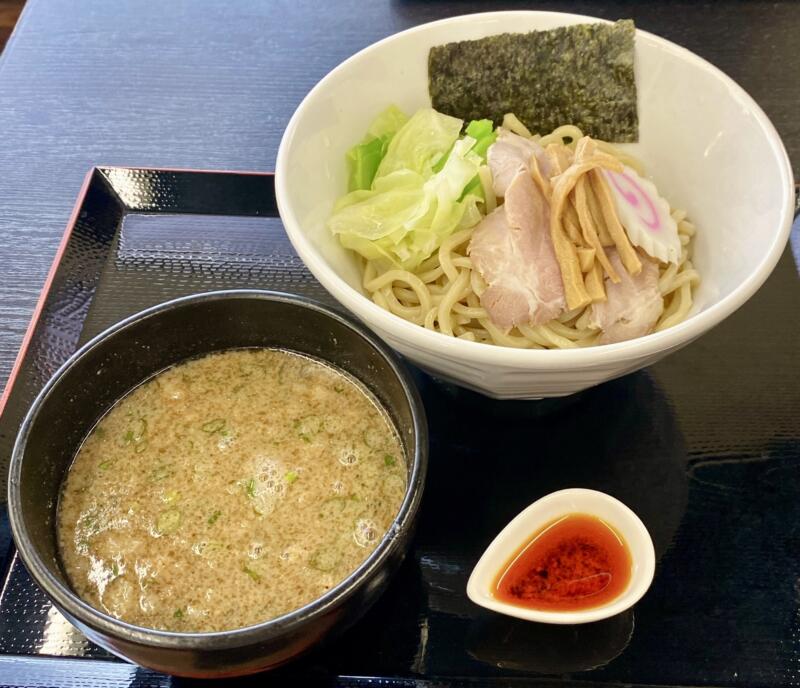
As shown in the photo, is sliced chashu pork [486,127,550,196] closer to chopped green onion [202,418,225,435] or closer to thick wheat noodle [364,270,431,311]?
thick wheat noodle [364,270,431,311]

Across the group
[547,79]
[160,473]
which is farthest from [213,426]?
[547,79]

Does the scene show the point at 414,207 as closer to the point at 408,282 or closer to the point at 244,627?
the point at 408,282

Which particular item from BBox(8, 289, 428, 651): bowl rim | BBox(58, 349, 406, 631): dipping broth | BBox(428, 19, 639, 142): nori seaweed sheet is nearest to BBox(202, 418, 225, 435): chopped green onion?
BBox(58, 349, 406, 631): dipping broth

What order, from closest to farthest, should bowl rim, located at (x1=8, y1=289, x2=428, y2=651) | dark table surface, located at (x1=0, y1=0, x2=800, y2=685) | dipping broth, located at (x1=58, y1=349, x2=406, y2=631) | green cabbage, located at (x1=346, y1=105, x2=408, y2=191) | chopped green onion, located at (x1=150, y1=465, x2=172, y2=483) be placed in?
bowl rim, located at (x1=8, y1=289, x2=428, y2=651) → dipping broth, located at (x1=58, y1=349, x2=406, y2=631) → chopped green onion, located at (x1=150, y1=465, x2=172, y2=483) → dark table surface, located at (x1=0, y1=0, x2=800, y2=685) → green cabbage, located at (x1=346, y1=105, x2=408, y2=191)

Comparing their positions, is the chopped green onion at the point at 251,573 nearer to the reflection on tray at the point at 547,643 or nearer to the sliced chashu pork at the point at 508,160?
the reflection on tray at the point at 547,643

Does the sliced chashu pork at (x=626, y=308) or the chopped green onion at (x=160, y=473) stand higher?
the sliced chashu pork at (x=626, y=308)

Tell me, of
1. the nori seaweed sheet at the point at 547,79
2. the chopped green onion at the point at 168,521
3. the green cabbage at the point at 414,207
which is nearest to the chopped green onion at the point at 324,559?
the chopped green onion at the point at 168,521

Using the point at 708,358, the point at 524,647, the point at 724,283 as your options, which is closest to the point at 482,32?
the point at 724,283
